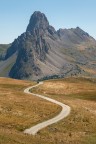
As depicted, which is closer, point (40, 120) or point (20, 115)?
point (40, 120)

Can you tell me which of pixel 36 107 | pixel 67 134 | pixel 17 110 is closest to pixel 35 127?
pixel 67 134

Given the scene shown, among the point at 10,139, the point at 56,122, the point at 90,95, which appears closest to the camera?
the point at 10,139

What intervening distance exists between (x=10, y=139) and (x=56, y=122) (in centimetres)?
2558

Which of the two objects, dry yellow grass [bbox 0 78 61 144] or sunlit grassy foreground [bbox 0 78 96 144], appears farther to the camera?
sunlit grassy foreground [bbox 0 78 96 144]

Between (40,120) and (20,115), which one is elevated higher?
(20,115)

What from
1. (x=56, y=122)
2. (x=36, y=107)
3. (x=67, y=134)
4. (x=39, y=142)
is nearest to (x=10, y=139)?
(x=39, y=142)

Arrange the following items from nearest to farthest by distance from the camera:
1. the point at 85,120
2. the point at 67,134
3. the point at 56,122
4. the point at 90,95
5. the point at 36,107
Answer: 1. the point at 67,134
2. the point at 56,122
3. the point at 85,120
4. the point at 36,107
5. the point at 90,95

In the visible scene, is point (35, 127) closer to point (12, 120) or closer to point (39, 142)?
point (12, 120)

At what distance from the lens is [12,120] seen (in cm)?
6938

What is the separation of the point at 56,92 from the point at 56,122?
77534 millimetres

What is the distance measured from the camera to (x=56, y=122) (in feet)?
225

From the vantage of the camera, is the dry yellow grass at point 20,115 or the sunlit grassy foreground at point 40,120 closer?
the dry yellow grass at point 20,115

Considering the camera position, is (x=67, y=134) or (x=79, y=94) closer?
(x=67, y=134)

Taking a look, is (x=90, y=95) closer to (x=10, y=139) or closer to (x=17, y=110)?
(x=17, y=110)
